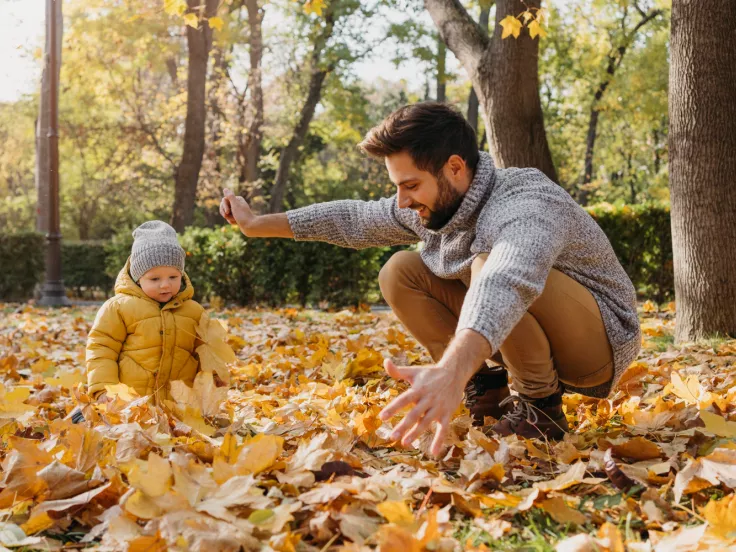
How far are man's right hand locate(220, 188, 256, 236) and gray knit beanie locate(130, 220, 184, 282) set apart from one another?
1.23ft

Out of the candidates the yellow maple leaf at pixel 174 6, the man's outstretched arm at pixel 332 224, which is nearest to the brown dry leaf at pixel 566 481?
the man's outstretched arm at pixel 332 224

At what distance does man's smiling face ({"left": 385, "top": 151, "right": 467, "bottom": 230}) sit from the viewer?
255 centimetres

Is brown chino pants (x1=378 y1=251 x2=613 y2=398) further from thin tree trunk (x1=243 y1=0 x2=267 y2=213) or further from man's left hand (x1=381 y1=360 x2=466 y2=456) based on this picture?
thin tree trunk (x1=243 y1=0 x2=267 y2=213)

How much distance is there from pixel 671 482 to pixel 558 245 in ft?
2.46

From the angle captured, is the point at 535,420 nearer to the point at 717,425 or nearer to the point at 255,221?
the point at 717,425

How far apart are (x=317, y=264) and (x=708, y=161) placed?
598cm

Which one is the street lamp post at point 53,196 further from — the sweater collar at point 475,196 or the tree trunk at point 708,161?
the sweater collar at point 475,196

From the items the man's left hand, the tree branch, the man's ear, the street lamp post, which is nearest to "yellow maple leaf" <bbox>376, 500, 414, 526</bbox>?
the man's left hand

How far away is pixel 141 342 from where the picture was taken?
3398 millimetres

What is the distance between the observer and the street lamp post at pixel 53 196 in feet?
36.9

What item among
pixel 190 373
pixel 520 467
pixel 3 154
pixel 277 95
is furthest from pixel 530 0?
pixel 3 154

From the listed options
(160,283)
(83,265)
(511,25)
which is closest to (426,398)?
(160,283)

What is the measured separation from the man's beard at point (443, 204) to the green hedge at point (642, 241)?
7.31 m

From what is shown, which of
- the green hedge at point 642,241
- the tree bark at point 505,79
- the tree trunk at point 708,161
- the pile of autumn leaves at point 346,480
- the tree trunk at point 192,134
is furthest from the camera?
the tree trunk at point 192,134
